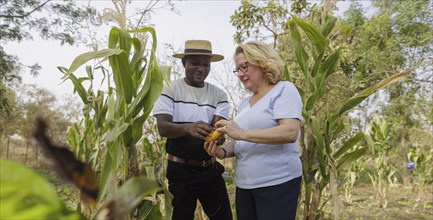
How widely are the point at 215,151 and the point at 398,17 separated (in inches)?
349

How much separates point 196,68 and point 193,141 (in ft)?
1.39

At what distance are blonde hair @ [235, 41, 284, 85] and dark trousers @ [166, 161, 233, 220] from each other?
28.9 inches

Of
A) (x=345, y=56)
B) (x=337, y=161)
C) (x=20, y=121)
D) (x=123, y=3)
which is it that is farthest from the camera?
(x=20, y=121)

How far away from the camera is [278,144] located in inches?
63.9

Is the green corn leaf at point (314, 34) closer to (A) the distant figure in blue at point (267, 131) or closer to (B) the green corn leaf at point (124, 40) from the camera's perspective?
(A) the distant figure in blue at point (267, 131)

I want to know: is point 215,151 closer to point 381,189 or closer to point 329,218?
point 329,218

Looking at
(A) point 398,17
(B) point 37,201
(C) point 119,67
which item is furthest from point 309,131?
(A) point 398,17

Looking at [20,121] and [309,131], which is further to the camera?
[20,121]

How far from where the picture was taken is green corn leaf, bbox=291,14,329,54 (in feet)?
6.41

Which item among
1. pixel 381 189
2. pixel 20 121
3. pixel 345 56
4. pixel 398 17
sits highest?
pixel 398 17

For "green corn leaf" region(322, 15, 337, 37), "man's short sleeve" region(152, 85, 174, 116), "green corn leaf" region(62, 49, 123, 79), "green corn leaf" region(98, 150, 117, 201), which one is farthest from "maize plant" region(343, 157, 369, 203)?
"green corn leaf" region(62, 49, 123, 79)

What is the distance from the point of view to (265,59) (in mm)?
1675

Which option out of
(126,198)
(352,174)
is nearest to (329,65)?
(126,198)

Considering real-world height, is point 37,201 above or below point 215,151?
above
